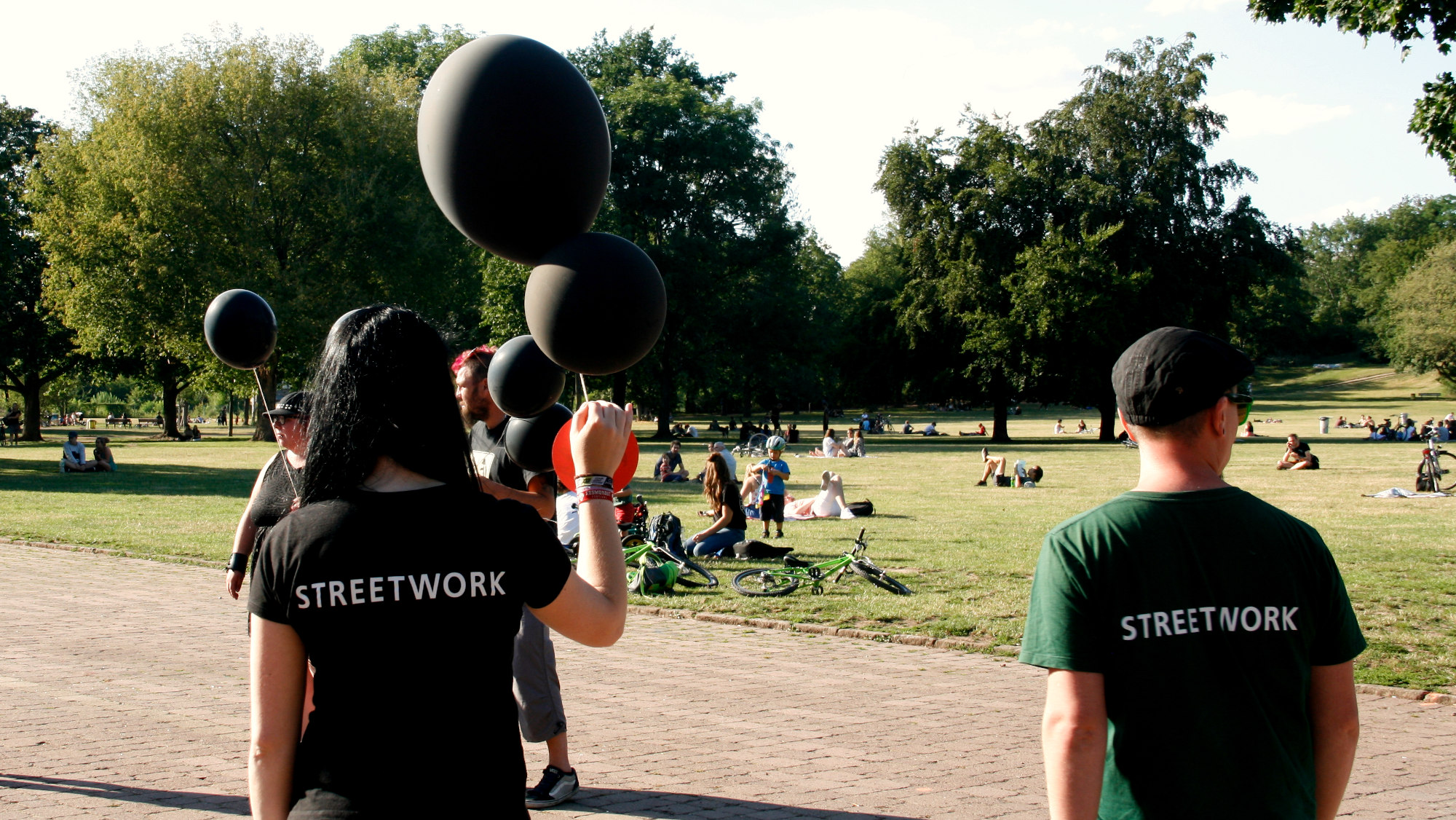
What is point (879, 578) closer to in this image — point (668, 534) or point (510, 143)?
point (668, 534)

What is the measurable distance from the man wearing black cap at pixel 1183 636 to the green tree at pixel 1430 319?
8932 cm

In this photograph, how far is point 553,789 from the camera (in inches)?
207

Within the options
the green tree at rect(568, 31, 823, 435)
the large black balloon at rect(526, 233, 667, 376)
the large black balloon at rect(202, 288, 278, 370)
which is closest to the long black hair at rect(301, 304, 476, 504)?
the large black balloon at rect(526, 233, 667, 376)

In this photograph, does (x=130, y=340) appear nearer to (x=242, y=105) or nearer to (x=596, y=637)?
(x=242, y=105)

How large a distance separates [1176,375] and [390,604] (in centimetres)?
168

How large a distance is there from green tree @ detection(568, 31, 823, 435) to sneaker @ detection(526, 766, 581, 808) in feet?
140

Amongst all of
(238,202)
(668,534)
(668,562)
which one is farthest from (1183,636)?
(238,202)

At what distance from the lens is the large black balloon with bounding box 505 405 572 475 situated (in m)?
4.73

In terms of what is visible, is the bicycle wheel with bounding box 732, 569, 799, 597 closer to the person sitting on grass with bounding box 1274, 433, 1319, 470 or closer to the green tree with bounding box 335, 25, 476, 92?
the person sitting on grass with bounding box 1274, 433, 1319, 470

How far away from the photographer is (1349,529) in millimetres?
16828

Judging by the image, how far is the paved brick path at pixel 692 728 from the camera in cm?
530

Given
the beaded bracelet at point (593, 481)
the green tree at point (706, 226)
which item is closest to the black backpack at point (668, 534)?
the beaded bracelet at point (593, 481)

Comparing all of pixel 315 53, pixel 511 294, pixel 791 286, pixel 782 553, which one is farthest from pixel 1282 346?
pixel 782 553

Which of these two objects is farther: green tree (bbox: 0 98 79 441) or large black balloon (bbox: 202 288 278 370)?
green tree (bbox: 0 98 79 441)
